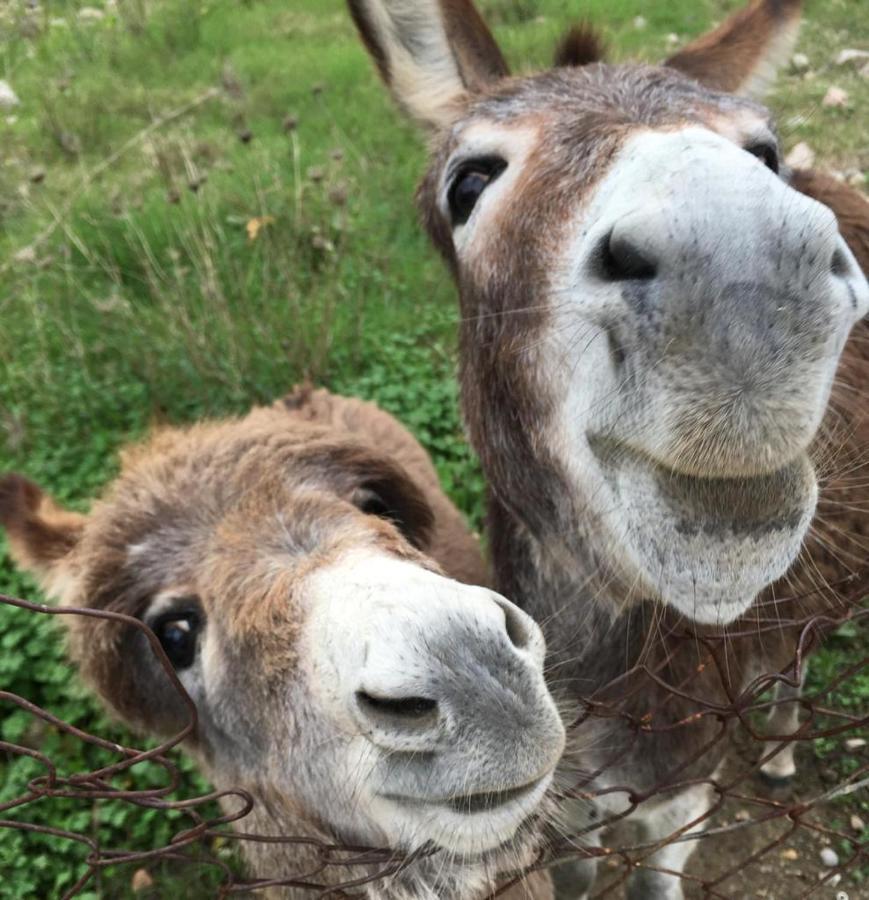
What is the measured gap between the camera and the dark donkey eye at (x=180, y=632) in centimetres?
193

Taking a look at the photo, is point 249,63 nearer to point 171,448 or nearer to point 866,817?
point 171,448

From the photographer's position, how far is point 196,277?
5.04m

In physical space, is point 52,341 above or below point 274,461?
below

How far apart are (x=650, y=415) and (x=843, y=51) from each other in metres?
8.49

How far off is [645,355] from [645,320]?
56 mm

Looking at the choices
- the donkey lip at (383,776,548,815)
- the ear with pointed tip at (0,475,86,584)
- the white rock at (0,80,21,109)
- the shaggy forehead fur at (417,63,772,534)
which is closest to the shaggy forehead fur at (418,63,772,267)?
the shaggy forehead fur at (417,63,772,534)

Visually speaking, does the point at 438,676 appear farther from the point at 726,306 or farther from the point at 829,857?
the point at 829,857

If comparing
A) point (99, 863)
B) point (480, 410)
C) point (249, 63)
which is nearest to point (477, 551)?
point (480, 410)

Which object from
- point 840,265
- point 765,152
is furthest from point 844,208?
point 840,265

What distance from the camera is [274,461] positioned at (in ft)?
6.83

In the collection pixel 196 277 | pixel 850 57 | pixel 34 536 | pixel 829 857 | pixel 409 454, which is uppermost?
pixel 34 536

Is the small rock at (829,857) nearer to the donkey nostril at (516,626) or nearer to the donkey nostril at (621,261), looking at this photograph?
the donkey nostril at (516,626)

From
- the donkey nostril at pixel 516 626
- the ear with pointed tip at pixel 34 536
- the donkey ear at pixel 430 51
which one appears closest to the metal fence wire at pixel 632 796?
the donkey nostril at pixel 516 626

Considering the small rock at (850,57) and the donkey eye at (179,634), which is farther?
the small rock at (850,57)
